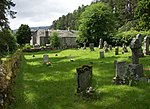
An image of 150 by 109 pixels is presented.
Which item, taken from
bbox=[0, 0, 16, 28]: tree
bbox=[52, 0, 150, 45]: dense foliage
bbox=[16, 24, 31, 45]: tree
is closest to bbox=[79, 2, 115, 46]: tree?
bbox=[52, 0, 150, 45]: dense foliage

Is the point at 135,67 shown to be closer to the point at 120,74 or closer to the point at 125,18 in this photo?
the point at 120,74

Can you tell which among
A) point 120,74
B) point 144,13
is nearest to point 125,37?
point 144,13

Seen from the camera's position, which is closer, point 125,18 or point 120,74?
point 120,74

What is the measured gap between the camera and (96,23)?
219 feet

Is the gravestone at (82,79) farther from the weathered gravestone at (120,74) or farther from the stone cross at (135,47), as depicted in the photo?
the stone cross at (135,47)

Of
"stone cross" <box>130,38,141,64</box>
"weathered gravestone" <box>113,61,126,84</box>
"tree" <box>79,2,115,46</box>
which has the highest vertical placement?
"tree" <box>79,2,115,46</box>

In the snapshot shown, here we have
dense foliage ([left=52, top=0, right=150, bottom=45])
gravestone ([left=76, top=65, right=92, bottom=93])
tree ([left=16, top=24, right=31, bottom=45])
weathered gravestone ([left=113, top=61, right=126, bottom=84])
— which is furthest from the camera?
tree ([left=16, top=24, right=31, bottom=45])

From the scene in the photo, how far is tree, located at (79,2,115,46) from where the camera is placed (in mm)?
65688

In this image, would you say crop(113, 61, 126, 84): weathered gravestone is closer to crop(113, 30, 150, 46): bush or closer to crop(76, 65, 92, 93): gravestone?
crop(76, 65, 92, 93): gravestone

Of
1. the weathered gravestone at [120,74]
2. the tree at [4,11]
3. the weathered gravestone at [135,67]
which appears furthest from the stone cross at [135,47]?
the tree at [4,11]

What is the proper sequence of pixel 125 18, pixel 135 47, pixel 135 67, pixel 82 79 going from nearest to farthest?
pixel 82 79, pixel 135 67, pixel 135 47, pixel 125 18

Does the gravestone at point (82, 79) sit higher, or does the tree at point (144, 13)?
the tree at point (144, 13)

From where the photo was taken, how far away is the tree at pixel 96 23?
216ft

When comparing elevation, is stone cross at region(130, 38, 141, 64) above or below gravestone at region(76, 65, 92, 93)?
above
